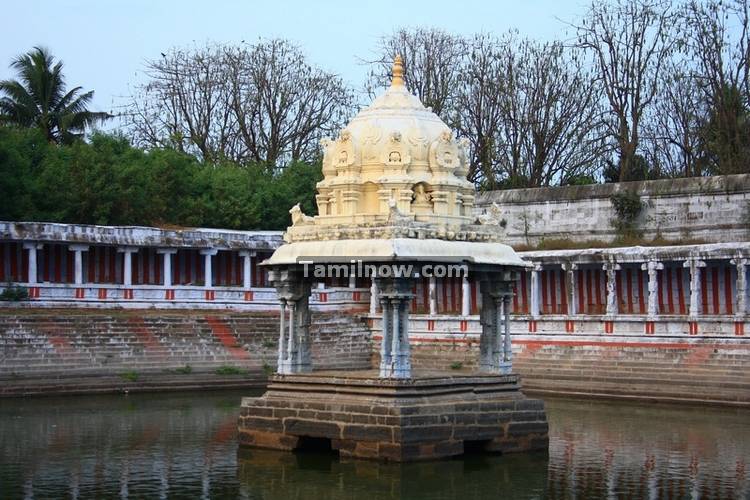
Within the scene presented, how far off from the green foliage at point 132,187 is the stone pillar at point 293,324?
1901 centimetres

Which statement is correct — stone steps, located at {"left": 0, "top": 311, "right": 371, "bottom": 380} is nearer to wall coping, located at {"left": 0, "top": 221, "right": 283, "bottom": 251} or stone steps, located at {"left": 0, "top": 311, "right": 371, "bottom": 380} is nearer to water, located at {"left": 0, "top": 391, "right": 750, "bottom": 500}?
wall coping, located at {"left": 0, "top": 221, "right": 283, "bottom": 251}

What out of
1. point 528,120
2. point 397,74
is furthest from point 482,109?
point 397,74

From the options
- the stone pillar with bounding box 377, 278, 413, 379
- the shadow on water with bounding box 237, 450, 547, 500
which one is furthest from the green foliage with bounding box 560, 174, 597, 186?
the stone pillar with bounding box 377, 278, 413, 379

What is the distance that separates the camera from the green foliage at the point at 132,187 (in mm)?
38750

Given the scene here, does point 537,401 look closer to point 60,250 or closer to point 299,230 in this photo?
point 299,230

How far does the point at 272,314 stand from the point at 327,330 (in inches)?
74.0

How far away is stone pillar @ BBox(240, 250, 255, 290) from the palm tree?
10900 millimetres

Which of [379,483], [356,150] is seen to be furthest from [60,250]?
[379,483]

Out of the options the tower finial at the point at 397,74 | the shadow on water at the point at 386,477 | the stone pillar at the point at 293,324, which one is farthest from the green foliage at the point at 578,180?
the shadow on water at the point at 386,477

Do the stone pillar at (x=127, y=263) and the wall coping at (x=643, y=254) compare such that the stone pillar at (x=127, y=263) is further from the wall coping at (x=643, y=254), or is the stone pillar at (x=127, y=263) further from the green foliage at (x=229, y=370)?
the wall coping at (x=643, y=254)

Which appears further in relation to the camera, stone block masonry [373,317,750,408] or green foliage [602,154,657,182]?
green foliage [602,154,657,182]

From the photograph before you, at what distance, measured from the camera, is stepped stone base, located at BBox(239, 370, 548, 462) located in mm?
18859

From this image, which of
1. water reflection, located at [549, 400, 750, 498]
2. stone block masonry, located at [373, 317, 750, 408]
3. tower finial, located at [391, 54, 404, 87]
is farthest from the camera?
stone block masonry, located at [373, 317, 750, 408]

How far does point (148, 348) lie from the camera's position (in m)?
32.8
